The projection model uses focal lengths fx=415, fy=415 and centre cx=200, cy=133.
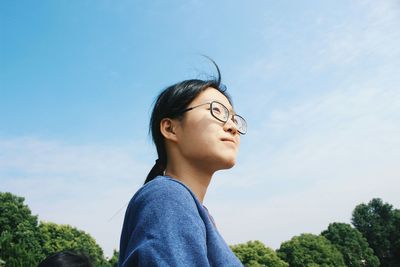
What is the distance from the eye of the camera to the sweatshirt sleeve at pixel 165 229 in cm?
192

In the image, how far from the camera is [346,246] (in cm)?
5534

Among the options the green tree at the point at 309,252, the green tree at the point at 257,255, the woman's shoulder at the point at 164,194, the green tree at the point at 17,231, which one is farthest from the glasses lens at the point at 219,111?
the green tree at the point at 309,252

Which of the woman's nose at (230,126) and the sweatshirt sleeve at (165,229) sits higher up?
the woman's nose at (230,126)

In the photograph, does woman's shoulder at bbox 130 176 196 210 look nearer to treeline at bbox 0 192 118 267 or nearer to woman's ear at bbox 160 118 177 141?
woman's ear at bbox 160 118 177 141

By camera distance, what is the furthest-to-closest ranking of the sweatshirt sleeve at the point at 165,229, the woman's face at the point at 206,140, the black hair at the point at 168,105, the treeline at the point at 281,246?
the treeline at the point at 281,246, the black hair at the point at 168,105, the woman's face at the point at 206,140, the sweatshirt sleeve at the point at 165,229

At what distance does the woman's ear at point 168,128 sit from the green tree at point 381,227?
65.0 metres

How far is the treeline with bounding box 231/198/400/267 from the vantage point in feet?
162

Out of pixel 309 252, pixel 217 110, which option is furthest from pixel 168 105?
pixel 309 252

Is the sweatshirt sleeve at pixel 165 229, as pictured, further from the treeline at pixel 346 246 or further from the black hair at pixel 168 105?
the treeline at pixel 346 246

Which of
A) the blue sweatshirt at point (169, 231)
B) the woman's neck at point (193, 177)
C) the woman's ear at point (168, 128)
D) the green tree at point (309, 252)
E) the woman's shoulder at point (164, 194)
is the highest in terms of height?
the green tree at point (309, 252)

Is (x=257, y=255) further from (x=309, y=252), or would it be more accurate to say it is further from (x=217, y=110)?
(x=217, y=110)

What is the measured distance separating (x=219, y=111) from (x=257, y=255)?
49198 millimetres

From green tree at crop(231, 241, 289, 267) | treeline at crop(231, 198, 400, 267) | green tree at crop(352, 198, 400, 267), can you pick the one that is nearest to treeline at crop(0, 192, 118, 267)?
green tree at crop(231, 241, 289, 267)

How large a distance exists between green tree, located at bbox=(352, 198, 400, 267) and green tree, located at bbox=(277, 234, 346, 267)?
1173 centimetres
